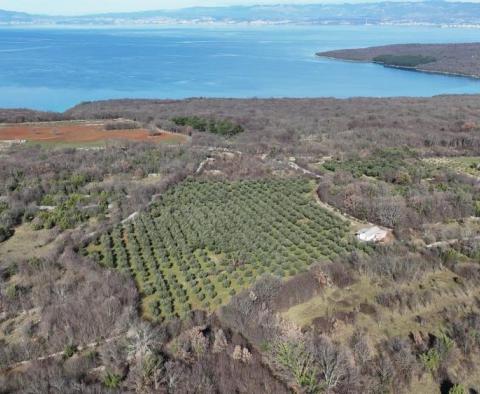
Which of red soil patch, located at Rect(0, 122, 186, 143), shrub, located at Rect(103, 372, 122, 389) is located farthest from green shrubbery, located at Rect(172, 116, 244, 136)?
shrub, located at Rect(103, 372, 122, 389)

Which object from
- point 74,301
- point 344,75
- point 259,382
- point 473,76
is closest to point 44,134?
point 74,301

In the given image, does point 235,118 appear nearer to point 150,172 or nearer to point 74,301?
point 150,172

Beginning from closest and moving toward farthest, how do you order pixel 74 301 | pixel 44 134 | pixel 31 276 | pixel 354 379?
pixel 354 379
pixel 74 301
pixel 31 276
pixel 44 134

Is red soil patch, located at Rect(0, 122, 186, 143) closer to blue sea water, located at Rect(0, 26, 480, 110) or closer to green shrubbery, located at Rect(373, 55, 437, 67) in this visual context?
blue sea water, located at Rect(0, 26, 480, 110)

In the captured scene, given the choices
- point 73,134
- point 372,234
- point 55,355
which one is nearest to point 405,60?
point 73,134

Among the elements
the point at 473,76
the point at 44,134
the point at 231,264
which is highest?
the point at 231,264

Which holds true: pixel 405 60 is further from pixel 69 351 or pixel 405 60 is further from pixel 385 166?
pixel 69 351

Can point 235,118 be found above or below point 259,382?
below
